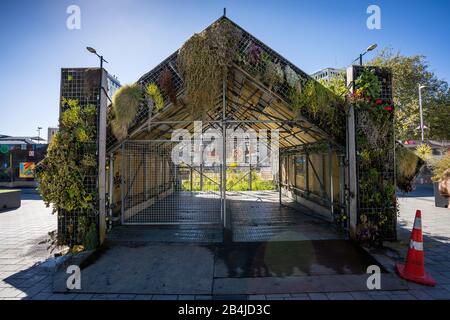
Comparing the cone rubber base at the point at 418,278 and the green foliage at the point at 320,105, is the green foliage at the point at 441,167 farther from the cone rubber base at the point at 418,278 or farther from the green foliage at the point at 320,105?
the cone rubber base at the point at 418,278

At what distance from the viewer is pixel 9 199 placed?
1033 centimetres

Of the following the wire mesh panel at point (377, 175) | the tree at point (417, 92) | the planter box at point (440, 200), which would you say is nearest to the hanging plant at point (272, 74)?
the wire mesh panel at point (377, 175)

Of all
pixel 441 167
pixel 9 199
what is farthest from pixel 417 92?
A: pixel 9 199

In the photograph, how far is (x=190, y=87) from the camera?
5328mm

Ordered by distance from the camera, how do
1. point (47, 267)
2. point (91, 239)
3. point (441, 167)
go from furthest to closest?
point (441, 167) < point (91, 239) < point (47, 267)

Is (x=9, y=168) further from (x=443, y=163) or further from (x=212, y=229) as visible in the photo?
(x=443, y=163)

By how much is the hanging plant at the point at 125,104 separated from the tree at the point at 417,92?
2230cm

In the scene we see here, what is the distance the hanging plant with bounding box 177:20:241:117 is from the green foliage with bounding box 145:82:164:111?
646 mm

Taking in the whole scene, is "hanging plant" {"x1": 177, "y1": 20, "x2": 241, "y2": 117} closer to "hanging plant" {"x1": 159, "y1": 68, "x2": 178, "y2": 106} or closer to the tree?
"hanging plant" {"x1": 159, "y1": 68, "x2": 178, "y2": 106}

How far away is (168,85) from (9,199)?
10048 millimetres

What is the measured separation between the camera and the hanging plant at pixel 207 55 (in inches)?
206

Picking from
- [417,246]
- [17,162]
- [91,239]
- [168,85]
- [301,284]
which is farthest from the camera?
[17,162]

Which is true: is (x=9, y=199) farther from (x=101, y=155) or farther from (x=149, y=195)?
(x=101, y=155)

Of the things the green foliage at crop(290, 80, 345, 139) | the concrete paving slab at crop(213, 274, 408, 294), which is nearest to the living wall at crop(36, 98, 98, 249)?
the concrete paving slab at crop(213, 274, 408, 294)
